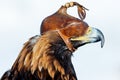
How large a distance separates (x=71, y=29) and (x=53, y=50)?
0.16 m

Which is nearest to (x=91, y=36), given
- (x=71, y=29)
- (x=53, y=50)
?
(x=71, y=29)

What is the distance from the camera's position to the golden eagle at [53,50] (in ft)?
11.9

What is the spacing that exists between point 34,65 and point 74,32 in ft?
0.95

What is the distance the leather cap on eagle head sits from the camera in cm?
365

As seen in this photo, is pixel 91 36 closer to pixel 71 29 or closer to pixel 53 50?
pixel 71 29

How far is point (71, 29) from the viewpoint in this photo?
3662 mm

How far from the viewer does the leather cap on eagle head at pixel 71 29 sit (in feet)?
12.0

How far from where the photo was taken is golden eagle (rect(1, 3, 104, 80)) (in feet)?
11.9

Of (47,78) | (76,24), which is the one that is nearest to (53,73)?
(47,78)

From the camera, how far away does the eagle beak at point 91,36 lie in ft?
12.0

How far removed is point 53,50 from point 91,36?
228 millimetres

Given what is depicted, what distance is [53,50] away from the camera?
11.9 feet

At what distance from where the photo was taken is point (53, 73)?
3.62 m

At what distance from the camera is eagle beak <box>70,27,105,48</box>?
144 inches
